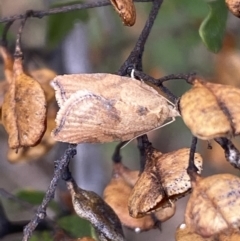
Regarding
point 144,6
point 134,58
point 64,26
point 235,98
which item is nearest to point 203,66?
point 144,6

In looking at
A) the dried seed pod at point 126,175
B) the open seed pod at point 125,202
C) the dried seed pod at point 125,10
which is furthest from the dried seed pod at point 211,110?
the dried seed pod at point 126,175

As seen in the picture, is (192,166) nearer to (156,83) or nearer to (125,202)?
(156,83)

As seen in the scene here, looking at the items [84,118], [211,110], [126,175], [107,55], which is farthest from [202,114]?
[107,55]

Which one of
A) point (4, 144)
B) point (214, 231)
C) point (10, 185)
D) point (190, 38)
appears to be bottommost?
point (10, 185)

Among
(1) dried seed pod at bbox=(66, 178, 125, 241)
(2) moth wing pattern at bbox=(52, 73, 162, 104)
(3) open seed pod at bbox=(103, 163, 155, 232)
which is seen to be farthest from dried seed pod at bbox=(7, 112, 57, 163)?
(2) moth wing pattern at bbox=(52, 73, 162, 104)

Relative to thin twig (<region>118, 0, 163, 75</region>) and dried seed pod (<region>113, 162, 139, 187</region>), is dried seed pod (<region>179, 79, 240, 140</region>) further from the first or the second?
dried seed pod (<region>113, 162, 139, 187</region>)

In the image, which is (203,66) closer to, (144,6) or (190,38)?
(190,38)
